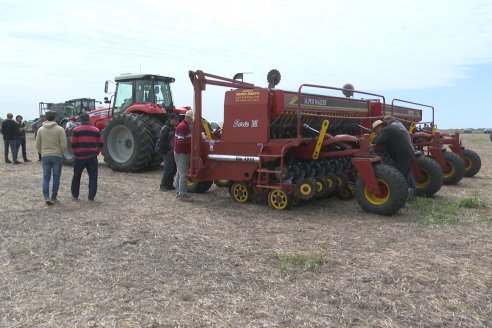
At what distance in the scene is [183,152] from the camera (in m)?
7.18

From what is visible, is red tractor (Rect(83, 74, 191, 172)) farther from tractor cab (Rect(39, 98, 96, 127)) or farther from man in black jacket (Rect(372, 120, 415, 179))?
tractor cab (Rect(39, 98, 96, 127))

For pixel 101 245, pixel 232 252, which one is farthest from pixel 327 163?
pixel 101 245

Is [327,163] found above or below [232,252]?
above

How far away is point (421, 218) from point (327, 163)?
1747 millimetres

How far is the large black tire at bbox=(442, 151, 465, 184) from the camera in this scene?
9.01 meters

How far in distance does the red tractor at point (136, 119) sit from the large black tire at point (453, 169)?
594 centimetres

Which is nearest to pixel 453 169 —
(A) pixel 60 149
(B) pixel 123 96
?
(A) pixel 60 149

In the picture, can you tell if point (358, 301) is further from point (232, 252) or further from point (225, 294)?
point (232, 252)

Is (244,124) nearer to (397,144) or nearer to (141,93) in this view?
(397,144)

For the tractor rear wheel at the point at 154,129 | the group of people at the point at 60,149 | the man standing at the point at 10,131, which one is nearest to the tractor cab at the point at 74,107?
the man standing at the point at 10,131

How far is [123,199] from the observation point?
7.09 metres

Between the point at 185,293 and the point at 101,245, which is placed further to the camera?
the point at 101,245

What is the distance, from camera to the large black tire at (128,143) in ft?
32.4

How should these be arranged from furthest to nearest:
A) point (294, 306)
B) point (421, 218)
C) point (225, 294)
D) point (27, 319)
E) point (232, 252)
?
point (421, 218)
point (232, 252)
point (225, 294)
point (294, 306)
point (27, 319)
